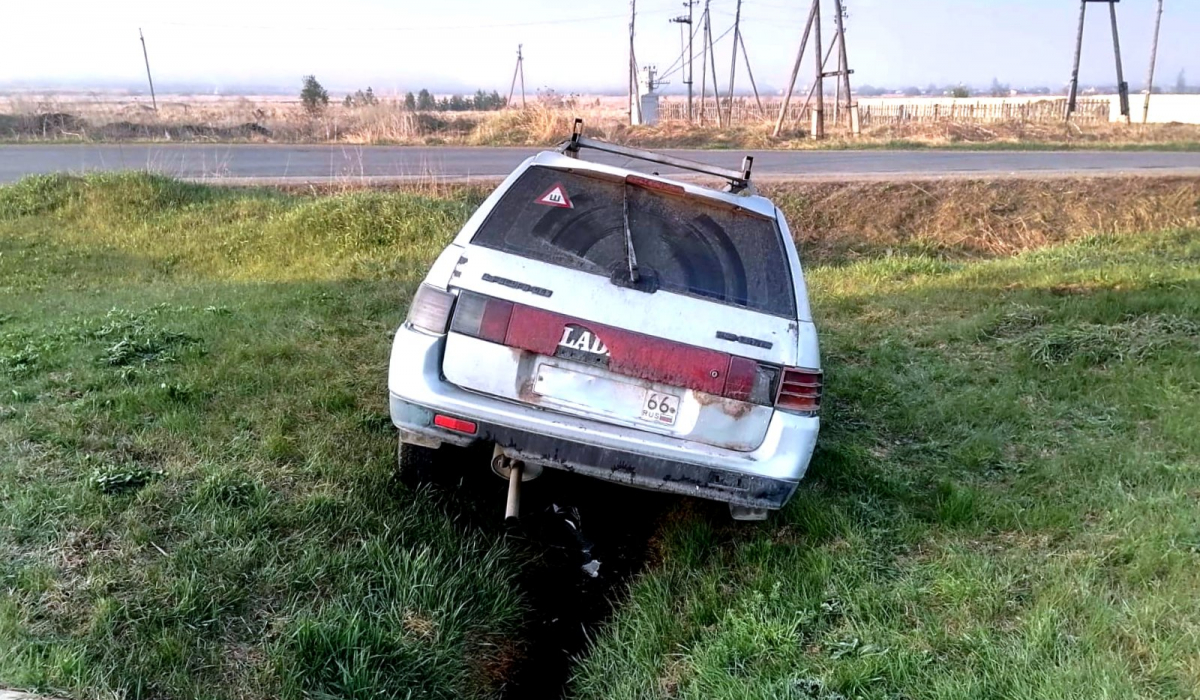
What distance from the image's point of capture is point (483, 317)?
131 inches

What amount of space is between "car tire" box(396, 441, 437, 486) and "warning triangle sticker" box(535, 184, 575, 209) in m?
1.20

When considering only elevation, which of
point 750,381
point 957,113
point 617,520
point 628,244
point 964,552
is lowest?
point 617,520

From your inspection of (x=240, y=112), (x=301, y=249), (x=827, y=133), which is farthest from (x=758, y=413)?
(x=240, y=112)

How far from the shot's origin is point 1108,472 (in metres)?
4.34

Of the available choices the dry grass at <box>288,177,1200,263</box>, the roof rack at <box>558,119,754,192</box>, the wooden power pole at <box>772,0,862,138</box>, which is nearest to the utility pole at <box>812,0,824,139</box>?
the wooden power pole at <box>772,0,862,138</box>

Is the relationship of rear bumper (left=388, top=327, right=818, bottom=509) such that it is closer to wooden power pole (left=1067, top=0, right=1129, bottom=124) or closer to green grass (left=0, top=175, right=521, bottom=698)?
green grass (left=0, top=175, right=521, bottom=698)

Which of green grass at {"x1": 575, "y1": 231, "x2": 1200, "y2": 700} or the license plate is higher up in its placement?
the license plate

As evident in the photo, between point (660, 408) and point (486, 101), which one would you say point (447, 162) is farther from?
point (486, 101)

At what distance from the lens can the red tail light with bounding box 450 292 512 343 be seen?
10.9ft

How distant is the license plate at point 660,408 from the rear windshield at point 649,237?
0.46 metres

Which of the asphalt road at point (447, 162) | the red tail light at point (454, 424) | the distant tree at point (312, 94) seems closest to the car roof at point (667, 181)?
the red tail light at point (454, 424)

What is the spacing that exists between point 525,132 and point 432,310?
70.6ft

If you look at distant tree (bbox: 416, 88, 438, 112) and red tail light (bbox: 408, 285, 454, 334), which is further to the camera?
distant tree (bbox: 416, 88, 438, 112)

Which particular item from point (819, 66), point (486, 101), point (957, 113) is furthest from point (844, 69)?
point (486, 101)
